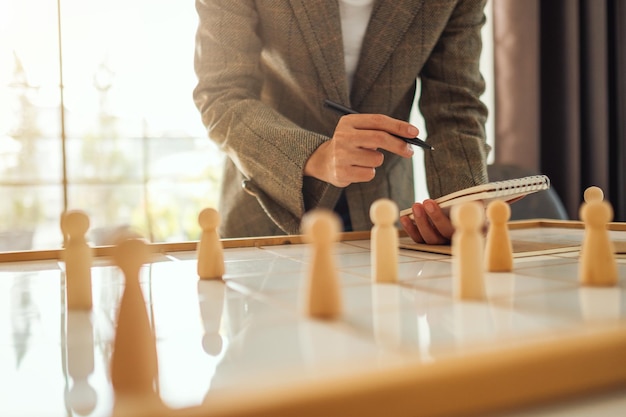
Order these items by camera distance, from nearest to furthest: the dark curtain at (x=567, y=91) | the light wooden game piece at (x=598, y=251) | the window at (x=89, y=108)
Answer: the light wooden game piece at (x=598, y=251) → the dark curtain at (x=567, y=91) → the window at (x=89, y=108)

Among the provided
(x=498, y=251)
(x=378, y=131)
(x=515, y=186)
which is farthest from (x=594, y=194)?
(x=378, y=131)

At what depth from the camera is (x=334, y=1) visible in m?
1.29

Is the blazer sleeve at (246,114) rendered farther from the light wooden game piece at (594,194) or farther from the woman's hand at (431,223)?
the light wooden game piece at (594,194)

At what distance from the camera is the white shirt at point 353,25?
1394mm

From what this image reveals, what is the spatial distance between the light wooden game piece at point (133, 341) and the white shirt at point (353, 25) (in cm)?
107

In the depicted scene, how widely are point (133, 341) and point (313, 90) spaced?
1061 mm

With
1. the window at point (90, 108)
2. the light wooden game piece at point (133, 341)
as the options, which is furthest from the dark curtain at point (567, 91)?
the light wooden game piece at point (133, 341)

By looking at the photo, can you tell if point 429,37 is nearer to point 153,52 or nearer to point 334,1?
Result: point 334,1

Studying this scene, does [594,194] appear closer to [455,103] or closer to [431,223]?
[431,223]

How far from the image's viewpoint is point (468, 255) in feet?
1.86

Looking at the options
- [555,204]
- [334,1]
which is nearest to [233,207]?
[334,1]

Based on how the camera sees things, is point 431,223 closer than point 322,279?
No

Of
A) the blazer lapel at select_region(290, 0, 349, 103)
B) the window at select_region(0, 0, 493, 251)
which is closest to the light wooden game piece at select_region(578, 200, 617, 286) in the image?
the blazer lapel at select_region(290, 0, 349, 103)

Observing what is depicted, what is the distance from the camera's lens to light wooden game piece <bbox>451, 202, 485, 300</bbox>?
0.56 m
